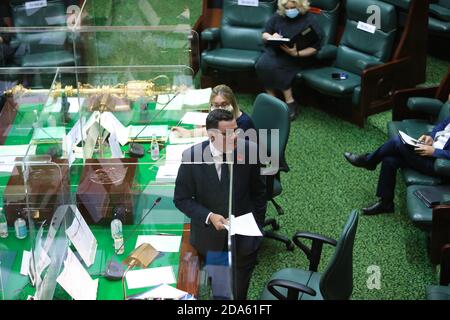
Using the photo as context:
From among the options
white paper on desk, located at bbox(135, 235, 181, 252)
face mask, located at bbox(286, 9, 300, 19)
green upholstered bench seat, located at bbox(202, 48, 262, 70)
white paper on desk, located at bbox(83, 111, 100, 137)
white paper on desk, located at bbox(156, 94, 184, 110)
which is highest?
face mask, located at bbox(286, 9, 300, 19)

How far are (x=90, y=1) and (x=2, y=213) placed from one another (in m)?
3.88

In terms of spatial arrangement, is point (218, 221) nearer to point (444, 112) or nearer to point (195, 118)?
point (195, 118)

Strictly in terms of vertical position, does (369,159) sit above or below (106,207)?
below

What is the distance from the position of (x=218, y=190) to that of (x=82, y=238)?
2.25 ft

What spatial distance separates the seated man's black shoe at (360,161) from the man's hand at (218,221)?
2109mm

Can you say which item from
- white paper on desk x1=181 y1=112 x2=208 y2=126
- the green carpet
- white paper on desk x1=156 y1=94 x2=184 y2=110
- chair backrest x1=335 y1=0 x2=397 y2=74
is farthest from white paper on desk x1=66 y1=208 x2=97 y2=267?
chair backrest x1=335 y1=0 x2=397 y2=74

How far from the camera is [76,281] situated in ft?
10.3

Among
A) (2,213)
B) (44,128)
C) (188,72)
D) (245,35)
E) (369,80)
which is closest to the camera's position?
(2,213)

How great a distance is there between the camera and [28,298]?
3.02m

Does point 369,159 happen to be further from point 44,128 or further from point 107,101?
point 44,128

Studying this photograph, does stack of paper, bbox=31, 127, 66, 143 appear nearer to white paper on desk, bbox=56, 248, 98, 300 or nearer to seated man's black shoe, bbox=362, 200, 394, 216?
white paper on desk, bbox=56, 248, 98, 300

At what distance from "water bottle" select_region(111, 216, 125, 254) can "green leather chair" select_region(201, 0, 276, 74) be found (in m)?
3.28

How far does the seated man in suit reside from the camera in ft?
15.6

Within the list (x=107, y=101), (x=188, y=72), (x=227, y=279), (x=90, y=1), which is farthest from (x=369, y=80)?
(x=227, y=279)
